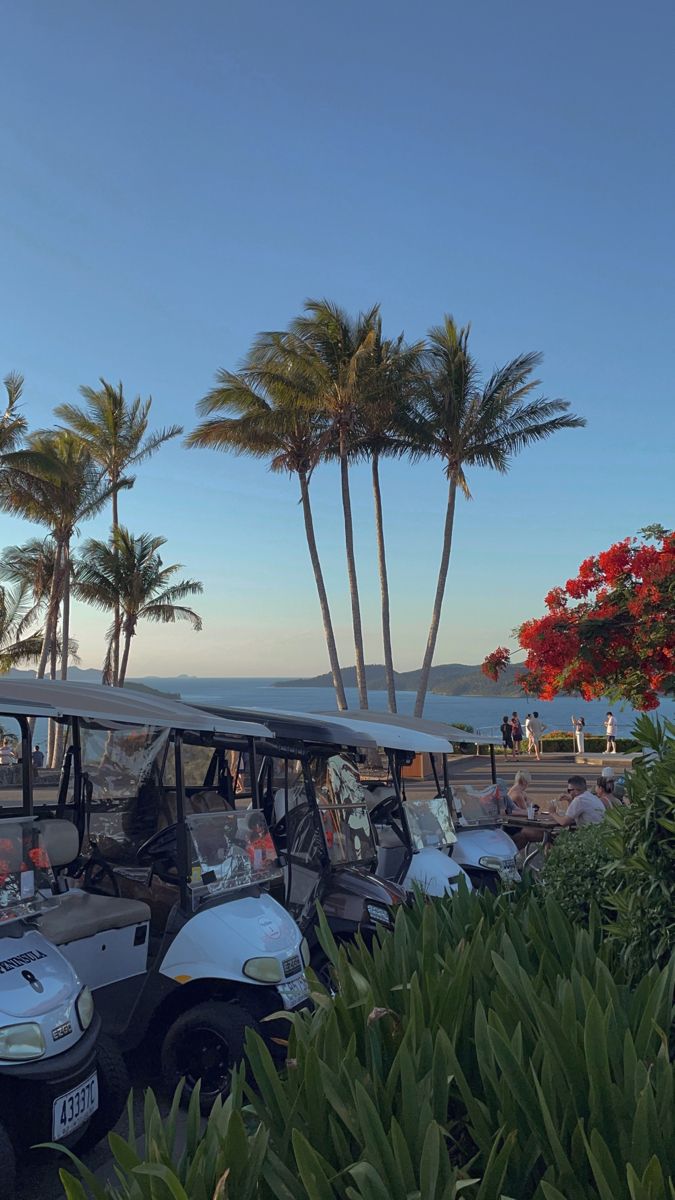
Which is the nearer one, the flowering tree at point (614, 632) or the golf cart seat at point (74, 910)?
the golf cart seat at point (74, 910)

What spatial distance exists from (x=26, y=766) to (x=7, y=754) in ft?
1.18

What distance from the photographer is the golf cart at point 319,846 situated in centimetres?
650

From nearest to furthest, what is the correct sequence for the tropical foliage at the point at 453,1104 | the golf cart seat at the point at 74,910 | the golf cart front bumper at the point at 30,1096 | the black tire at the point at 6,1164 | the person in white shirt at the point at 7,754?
1. the tropical foliage at the point at 453,1104
2. the black tire at the point at 6,1164
3. the golf cart front bumper at the point at 30,1096
4. the golf cart seat at the point at 74,910
5. the person in white shirt at the point at 7,754

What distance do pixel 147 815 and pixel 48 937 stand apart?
7.89 ft

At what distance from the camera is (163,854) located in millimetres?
6031

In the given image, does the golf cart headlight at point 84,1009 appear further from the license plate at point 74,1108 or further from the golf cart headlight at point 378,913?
the golf cart headlight at point 378,913

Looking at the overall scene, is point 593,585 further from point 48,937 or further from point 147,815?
point 48,937

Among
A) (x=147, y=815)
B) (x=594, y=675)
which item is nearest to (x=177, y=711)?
(x=147, y=815)

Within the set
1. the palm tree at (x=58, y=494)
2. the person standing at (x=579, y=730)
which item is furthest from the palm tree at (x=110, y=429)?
the person standing at (x=579, y=730)

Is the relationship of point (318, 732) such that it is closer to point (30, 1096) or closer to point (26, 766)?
point (26, 766)

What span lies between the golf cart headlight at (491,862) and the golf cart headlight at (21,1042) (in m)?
6.06

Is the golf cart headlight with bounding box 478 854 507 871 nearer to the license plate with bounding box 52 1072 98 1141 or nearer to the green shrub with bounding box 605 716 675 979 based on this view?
the license plate with bounding box 52 1072 98 1141

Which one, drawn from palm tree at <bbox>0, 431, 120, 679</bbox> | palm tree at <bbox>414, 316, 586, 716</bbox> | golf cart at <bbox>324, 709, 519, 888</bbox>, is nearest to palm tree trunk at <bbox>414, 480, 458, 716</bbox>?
palm tree at <bbox>414, 316, 586, 716</bbox>

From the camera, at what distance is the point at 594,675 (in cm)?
949
